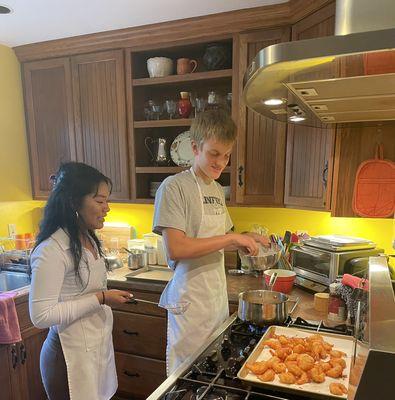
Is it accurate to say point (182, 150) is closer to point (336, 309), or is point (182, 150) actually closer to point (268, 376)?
point (336, 309)

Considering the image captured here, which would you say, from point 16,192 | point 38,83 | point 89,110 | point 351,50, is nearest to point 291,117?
point 351,50

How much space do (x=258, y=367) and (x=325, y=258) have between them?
95 cm

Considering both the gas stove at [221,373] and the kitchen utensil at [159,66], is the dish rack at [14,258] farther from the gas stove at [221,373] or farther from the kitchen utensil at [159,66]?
the gas stove at [221,373]

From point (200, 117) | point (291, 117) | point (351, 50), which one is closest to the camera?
point (351, 50)

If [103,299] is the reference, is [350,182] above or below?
above

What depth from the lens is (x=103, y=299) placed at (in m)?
1.27

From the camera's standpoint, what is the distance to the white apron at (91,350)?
1.22 meters

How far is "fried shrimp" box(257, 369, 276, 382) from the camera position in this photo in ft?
2.87

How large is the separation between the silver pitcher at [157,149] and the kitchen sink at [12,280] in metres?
1.19

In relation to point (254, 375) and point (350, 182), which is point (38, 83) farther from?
point (254, 375)

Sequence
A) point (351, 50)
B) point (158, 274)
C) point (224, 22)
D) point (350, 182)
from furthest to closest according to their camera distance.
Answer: point (158, 274)
point (224, 22)
point (350, 182)
point (351, 50)

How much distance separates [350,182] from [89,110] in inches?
69.2

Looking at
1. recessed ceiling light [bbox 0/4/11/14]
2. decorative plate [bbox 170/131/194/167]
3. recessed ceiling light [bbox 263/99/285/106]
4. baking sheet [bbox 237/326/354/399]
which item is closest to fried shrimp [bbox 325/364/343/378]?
baking sheet [bbox 237/326/354/399]

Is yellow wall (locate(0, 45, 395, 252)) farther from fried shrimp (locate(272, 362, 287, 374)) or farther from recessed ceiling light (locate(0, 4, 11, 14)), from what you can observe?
fried shrimp (locate(272, 362, 287, 374))
